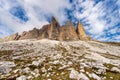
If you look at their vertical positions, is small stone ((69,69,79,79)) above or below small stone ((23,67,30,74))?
below

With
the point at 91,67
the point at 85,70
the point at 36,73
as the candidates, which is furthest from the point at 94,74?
the point at 36,73

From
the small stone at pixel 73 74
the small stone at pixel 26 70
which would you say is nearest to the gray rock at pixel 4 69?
the small stone at pixel 26 70

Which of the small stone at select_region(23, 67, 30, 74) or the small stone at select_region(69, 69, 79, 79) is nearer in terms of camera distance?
the small stone at select_region(69, 69, 79, 79)

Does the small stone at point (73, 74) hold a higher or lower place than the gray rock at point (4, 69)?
lower

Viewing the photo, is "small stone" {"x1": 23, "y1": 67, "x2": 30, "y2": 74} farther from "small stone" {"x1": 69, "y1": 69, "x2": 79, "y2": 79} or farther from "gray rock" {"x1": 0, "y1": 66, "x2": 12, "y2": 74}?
"small stone" {"x1": 69, "y1": 69, "x2": 79, "y2": 79}

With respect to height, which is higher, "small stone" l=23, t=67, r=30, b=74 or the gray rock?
the gray rock

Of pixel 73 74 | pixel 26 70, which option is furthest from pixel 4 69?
pixel 73 74

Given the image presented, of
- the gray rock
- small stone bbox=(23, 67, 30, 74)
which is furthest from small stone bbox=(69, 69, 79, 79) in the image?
the gray rock

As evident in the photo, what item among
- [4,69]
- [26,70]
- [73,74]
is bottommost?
[73,74]

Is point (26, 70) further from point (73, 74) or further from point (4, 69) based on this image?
point (73, 74)

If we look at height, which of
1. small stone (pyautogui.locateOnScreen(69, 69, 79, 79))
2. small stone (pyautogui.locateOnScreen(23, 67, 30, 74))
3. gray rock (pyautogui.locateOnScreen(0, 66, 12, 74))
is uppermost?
gray rock (pyautogui.locateOnScreen(0, 66, 12, 74))

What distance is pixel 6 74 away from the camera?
23.9 m

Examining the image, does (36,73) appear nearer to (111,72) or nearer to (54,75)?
(54,75)

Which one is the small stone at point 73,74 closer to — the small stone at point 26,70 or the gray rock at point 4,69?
the small stone at point 26,70
